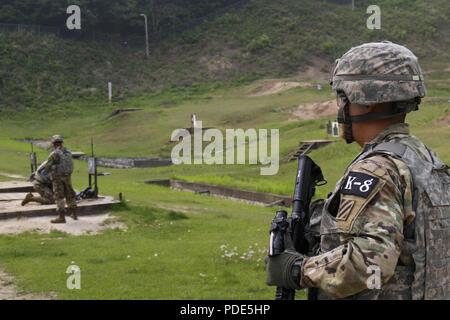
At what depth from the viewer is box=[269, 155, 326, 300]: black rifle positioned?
290cm

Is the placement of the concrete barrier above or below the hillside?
Result: below

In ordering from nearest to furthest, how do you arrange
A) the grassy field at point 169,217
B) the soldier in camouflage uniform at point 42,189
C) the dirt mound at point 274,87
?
1. the grassy field at point 169,217
2. the soldier in camouflage uniform at point 42,189
3. the dirt mound at point 274,87

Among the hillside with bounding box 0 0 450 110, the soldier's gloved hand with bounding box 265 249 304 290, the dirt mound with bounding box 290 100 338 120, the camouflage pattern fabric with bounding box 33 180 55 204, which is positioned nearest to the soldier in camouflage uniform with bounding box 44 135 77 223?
the camouflage pattern fabric with bounding box 33 180 55 204

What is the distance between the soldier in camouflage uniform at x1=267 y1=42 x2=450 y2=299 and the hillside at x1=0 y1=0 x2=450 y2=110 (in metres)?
43.9

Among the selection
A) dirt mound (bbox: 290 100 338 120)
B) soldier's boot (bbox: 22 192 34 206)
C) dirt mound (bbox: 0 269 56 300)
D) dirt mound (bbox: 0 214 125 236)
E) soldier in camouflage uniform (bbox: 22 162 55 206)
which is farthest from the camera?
dirt mound (bbox: 290 100 338 120)

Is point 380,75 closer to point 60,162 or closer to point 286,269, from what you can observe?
point 286,269

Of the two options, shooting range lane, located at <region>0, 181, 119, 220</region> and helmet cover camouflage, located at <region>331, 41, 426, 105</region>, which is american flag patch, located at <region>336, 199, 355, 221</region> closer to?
helmet cover camouflage, located at <region>331, 41, 426, 105</region>

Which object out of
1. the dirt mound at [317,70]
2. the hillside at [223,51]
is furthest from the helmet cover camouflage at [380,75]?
the dirt mound at [317,70]

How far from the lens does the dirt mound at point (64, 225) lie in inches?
474

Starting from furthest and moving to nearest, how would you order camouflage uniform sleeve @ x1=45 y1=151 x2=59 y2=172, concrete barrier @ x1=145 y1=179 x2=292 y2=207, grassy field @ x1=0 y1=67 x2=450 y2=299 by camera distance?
1. concrete barrier @ x1=145 y1=179 x2=292 y2=207
2. camouflage uniform sleeve @ x1=45 y1=151 x2=59 y2=172
3. grassy field @ x1=0 y1=67 x2=450 y2=299

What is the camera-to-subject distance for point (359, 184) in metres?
2.69

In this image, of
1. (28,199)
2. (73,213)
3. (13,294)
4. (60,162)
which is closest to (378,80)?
(13,294)

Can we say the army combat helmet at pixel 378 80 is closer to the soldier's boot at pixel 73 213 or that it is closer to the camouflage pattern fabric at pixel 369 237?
the camouflage pattern fabric at pixel 369 237

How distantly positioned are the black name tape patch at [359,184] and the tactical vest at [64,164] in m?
9.97
